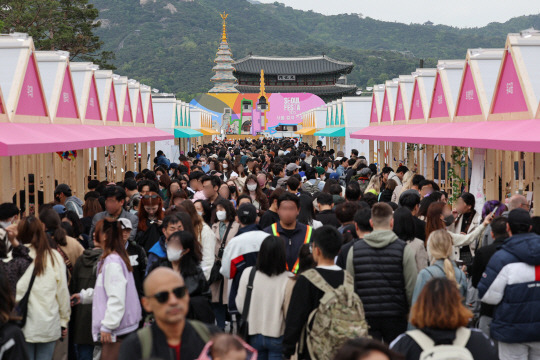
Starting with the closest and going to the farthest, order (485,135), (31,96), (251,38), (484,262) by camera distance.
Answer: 1. (484,262)
2. (485,135)
3. (31,96)
4. (251,38)

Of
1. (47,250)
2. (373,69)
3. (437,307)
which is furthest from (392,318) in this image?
(373,69)

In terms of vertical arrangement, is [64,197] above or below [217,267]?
above

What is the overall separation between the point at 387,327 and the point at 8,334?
288 centimetres

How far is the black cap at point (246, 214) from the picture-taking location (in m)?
7.11

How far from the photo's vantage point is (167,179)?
12.4 meters

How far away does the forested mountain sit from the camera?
123 metres

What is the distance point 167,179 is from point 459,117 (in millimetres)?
6297

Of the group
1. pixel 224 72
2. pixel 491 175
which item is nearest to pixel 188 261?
pixel 491 175

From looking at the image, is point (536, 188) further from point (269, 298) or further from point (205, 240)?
point (269, 298)

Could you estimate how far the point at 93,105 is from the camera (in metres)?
16.8

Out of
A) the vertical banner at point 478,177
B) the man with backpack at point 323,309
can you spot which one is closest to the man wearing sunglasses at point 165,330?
the man with backpack at point 323,309

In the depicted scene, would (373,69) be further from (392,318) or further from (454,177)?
(392,318)

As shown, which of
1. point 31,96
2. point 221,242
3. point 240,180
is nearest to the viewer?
point 221,242

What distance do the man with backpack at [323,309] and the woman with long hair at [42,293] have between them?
1.86 metres
